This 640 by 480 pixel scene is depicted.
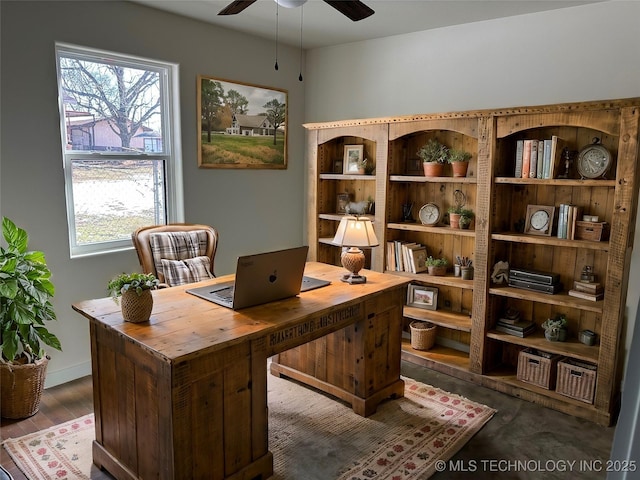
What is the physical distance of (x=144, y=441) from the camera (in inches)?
82.5

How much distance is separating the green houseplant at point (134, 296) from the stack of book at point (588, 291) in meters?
2.60

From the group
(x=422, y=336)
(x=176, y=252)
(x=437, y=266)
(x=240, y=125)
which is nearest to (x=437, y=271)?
(x=437, y=266)

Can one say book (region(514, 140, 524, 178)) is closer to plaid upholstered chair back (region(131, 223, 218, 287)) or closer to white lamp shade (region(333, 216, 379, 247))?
white lamp shade (region(333, 216, 379, 247))

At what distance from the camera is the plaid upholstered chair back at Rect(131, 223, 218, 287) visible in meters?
3.25

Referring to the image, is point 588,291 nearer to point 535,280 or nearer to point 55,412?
point 535,280

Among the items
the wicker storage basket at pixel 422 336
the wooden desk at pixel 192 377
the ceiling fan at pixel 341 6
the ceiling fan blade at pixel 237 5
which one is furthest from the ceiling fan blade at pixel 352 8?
the wicker storage basket at pixel 422 336

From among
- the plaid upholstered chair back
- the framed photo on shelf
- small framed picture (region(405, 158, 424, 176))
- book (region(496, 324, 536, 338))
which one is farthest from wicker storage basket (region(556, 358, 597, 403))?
the plaid upholstered chair back

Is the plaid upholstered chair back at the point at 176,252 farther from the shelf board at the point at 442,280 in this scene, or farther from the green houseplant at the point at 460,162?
the green houseplant at the point at 460,162

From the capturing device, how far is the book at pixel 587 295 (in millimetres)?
3047

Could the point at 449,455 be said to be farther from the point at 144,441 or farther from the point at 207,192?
the point at 207,192

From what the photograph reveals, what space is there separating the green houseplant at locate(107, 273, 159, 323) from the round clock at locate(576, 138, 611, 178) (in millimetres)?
2667

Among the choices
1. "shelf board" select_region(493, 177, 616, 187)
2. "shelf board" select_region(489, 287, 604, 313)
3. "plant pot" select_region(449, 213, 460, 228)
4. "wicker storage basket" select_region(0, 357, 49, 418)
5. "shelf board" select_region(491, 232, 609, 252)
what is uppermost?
"shelf board" select_region(493, 177, 616, 187)

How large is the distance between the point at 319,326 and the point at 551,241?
65.1 inches

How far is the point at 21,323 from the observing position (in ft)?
8.87
